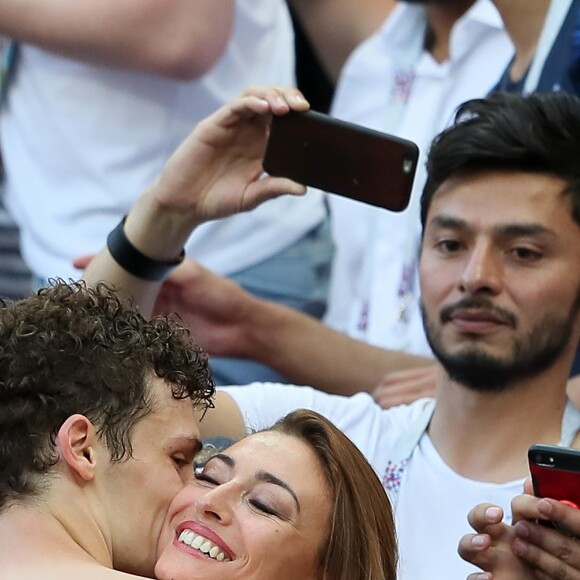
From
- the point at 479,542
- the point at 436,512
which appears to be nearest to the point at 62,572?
the point at 479,542

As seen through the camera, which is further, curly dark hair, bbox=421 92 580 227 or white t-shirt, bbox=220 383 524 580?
curly dark hair, bbox=421 92 580 227

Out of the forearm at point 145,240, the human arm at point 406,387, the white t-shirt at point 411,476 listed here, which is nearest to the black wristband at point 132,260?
the forearm at point 145,240

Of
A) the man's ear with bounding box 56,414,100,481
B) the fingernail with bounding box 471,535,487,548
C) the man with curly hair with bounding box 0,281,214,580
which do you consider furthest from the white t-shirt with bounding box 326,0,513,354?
the man's ear with bounding box 56,414,100,481

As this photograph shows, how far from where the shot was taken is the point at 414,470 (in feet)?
7.96

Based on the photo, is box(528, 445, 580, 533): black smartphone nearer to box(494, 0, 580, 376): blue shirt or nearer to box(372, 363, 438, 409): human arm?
box(372, 363, 438, 409): human arm

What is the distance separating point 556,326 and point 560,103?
38 cm

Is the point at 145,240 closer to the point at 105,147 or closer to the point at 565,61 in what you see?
the point at 105,147

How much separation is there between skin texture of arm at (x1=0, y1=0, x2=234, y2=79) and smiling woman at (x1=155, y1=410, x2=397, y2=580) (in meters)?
1.00

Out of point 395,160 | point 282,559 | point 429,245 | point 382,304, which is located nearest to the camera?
point 282,559

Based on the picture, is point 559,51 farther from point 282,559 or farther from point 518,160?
point 282,559

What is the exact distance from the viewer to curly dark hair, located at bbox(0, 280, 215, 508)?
184cm

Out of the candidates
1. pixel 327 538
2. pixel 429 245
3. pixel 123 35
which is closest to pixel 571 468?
pixel 327 538

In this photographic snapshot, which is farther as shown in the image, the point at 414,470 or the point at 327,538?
the point at 414,470

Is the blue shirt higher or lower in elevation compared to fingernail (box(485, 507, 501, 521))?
higher
